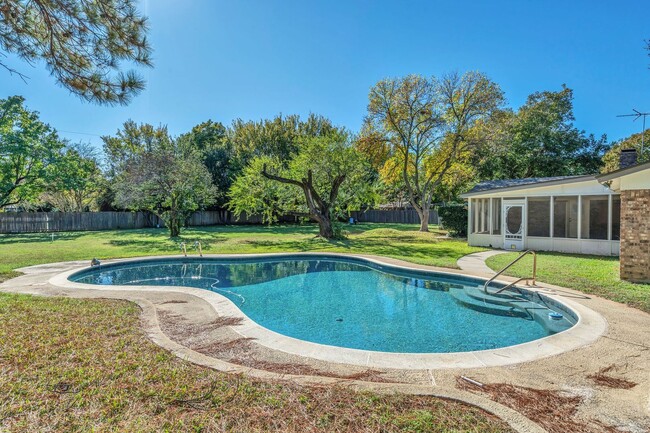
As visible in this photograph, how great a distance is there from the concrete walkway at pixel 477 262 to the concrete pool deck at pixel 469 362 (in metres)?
3.55

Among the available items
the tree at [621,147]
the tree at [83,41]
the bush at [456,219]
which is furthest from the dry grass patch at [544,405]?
the tree at [621,147]

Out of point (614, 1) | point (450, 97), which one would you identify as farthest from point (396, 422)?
point (450, 97)

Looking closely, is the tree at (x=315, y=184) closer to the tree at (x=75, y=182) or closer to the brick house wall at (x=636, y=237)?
the tree at (x=75, y=182)

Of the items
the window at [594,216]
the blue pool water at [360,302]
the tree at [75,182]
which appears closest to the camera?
the blue pool water at [360,302]

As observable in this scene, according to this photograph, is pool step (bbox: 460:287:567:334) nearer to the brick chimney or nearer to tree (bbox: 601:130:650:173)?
the brick chimney

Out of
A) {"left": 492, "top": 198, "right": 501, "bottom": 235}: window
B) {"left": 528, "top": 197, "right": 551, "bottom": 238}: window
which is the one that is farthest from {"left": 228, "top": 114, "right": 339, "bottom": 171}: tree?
{"left": 528, "top": 197, "right": 551, "bottom": 238}: window

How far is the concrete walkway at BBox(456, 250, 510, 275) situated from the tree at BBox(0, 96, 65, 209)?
77.1 feet

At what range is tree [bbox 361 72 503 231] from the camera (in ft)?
64.5

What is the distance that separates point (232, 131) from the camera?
35.6m

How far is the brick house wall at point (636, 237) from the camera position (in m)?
7.12

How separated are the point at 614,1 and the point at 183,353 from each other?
13.4 meters

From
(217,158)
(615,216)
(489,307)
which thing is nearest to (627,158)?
(615,216)

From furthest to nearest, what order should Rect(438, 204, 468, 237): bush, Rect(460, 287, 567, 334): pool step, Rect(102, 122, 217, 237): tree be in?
Rect(438, 204, 468, 237): bush
Rect(102, 122, 217, 237): tree
Rect(460, 287, 567, 334): pool step

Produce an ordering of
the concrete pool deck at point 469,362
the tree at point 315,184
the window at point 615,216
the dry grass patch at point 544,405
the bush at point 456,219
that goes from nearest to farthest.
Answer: the dry grass patch at point 544,405, the concrete pool deck at point 469,362, the window at point 615,216, the tree at point 315,184, the bush at point 456,219
